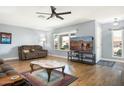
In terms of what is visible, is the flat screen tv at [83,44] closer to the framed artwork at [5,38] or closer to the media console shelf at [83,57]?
the media console shelf at [83,57]

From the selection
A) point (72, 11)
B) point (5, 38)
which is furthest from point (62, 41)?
point (5, 38)

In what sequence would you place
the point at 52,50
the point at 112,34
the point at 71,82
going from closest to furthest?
the point at 71,82, the point at 112,34, the point at 52,50

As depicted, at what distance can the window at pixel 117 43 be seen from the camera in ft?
13.1

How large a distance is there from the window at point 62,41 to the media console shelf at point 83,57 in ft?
2.69

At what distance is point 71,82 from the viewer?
2.01 metres

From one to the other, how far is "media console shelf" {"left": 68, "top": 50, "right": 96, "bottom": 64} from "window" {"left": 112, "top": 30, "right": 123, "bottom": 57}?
4.20 feet

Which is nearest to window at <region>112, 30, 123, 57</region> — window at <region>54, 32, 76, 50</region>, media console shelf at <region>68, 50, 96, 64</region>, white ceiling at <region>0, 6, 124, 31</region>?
white ceiling at <region>0, 6, 124, 31</region>

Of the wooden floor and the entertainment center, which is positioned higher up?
the entertainment center

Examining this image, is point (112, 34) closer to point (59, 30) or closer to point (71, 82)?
point (59, 30)

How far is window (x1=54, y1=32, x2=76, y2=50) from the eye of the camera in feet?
16.9

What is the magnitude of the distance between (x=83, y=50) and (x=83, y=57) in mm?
357

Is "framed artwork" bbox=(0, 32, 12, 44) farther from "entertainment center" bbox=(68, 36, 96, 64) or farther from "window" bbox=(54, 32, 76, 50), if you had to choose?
"entertainment center" bbox=(68, 36, 96, 64)
